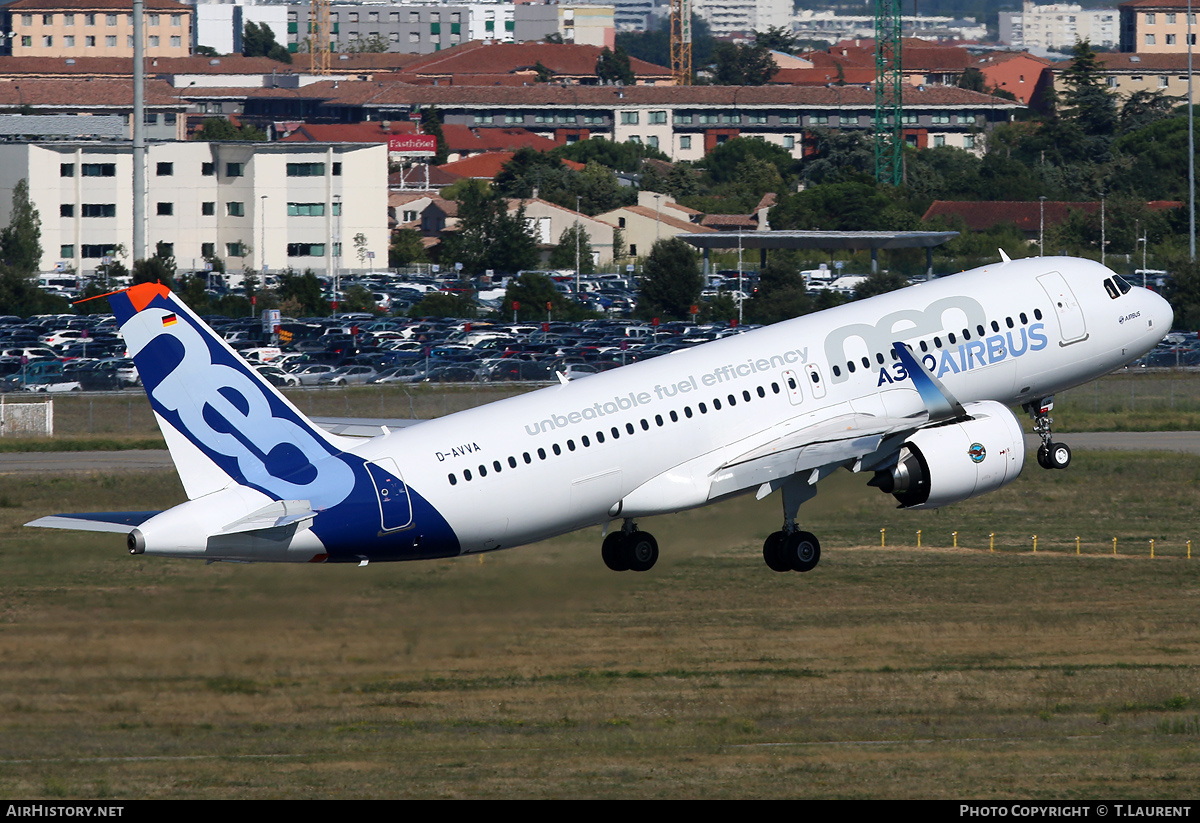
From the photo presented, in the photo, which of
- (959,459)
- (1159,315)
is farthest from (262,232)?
(959,459)

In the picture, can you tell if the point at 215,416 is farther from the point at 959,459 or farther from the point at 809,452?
the point at 959,459

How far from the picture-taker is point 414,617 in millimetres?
46000

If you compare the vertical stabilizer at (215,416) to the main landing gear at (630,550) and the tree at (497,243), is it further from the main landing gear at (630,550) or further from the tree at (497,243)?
the tree at (497,243)

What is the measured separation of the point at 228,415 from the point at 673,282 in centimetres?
10646

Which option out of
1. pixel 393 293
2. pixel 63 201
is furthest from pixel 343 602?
pixel 63 201

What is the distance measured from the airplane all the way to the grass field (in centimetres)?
382

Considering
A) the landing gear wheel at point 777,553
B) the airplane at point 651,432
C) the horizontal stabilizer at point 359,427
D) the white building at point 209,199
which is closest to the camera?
the airplane at point 651,432

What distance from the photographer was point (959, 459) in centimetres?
4484

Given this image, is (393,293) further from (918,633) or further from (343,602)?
(343,602)

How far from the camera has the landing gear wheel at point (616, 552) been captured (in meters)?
46.8

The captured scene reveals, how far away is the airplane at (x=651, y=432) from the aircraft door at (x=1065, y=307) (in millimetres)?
54

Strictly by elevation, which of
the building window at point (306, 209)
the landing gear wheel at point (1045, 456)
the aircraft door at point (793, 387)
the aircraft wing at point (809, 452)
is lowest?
the landing gear wheel at point (1045, 456)

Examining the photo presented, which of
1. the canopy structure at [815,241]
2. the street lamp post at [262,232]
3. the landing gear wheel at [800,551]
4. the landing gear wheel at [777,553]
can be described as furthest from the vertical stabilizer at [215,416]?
the street lamp post at [262,232]

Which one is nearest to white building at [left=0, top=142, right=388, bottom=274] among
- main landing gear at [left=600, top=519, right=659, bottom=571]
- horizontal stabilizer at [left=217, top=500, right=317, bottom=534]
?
main landing gear at [left=600, top=519, right=659, bottom=571]
